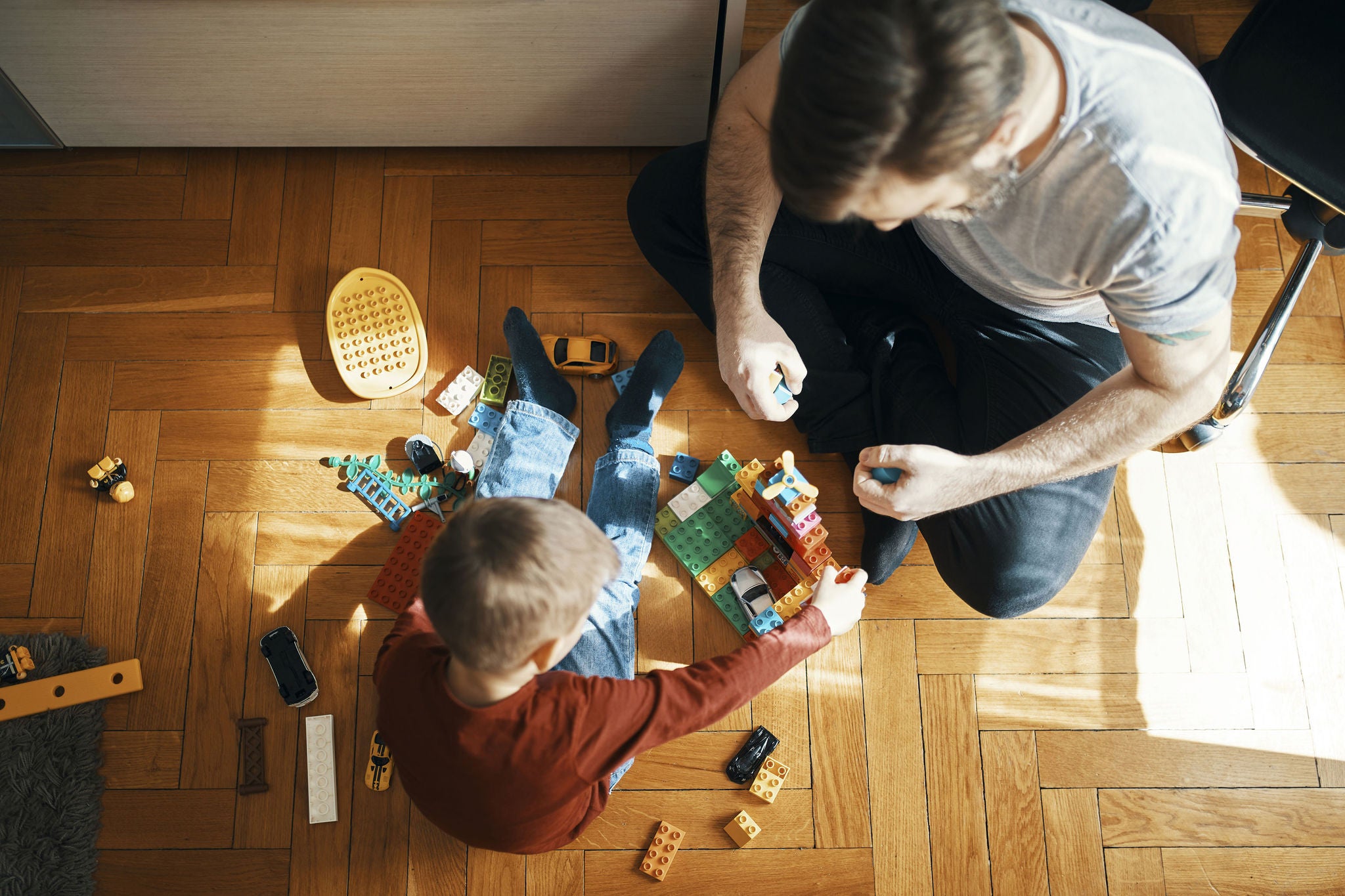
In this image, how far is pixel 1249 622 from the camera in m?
1.46

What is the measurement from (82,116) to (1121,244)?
1664 mm

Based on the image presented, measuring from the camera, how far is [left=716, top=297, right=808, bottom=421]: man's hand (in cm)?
118

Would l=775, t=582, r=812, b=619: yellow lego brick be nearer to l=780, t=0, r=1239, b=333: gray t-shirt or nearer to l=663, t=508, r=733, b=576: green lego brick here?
l=663, t=508, r=733, b=576: green lego brick

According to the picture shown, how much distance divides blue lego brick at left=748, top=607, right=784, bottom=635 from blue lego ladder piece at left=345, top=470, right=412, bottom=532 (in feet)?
1.96

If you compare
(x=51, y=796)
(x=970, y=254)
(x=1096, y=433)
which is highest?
(x=970, y=254)

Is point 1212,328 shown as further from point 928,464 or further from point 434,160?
point 434,160

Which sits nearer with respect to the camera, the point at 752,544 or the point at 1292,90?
the point at 1292,90

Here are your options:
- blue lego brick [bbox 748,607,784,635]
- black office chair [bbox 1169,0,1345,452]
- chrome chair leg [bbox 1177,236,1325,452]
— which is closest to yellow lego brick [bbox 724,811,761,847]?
blue lego brick [bbox 748,607,784,635]

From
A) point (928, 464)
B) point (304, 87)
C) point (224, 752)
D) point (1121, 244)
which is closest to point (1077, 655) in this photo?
point (928, 464)

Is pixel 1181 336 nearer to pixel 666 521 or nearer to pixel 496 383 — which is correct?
pixel 666 521

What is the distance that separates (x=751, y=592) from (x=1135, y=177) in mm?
789

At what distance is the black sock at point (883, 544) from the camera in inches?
53.8

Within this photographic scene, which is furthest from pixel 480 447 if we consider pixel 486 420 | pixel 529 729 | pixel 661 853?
pixel 661 853

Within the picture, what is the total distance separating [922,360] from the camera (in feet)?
4.52
